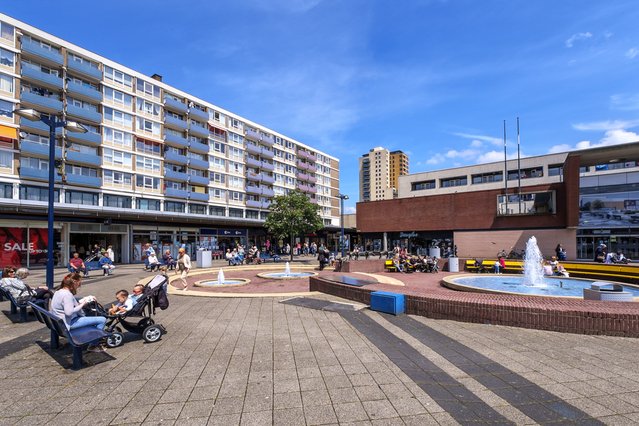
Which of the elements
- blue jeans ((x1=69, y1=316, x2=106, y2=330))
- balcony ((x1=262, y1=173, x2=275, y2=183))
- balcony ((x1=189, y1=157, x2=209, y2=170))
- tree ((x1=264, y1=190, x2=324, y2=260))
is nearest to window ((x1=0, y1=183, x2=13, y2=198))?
balcony ((x1=189, y1=157, x2=209, y2=170))

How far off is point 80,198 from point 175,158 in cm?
1441

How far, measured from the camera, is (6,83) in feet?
118

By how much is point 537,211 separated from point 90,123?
51.5 m

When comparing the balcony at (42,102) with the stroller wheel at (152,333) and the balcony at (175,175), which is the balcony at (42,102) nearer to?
the balcony at (175,175)

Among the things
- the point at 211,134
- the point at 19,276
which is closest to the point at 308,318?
the point at 19,276

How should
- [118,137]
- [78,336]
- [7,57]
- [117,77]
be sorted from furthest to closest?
[117,77], [118,137], [7,57], [78,336]

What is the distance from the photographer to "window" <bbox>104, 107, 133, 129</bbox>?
148ft

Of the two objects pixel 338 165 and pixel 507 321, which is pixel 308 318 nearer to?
pixel 507 321

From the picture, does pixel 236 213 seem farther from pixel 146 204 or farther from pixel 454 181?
pixel 454 181

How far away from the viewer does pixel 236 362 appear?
5.62 meters

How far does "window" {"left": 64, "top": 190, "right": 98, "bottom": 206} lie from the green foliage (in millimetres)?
22407

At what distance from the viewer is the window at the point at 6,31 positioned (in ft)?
119

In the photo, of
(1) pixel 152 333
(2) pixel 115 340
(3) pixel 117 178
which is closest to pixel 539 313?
(1) pixel 152 333

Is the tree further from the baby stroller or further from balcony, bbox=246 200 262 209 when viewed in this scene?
balcony, bbox=246 200 262 209
